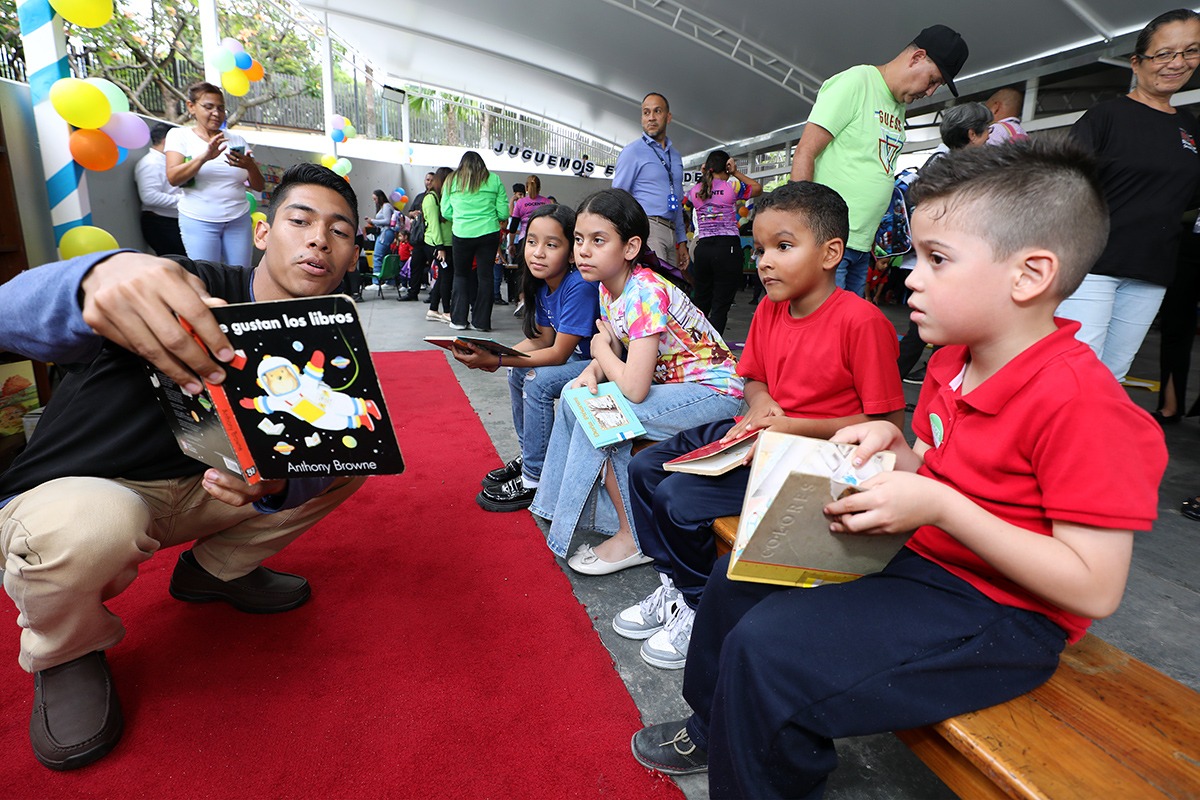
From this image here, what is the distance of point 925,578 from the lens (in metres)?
0.91

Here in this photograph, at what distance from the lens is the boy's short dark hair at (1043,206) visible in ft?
2.83

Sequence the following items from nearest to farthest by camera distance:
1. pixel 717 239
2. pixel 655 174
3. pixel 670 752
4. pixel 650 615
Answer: pixel 670 752 → pixel 650 615 → pixel 655 174 → pixel 717 239

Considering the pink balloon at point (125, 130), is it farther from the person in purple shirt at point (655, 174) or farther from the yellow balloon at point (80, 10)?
the person in purple shirt at point (655, 174)

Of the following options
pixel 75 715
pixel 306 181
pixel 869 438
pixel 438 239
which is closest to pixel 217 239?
pixel 438 239

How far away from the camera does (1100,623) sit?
1594 mm

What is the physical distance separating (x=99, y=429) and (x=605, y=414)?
113cm

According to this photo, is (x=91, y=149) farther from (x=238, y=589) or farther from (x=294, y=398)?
(x=294, y=398)

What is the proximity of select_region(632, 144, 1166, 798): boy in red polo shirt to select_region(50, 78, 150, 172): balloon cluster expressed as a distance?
355 cm

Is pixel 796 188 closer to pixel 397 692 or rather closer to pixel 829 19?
pixel 397 692

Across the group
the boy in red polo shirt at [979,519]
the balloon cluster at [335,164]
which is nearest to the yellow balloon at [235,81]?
the balloon cluster at [335,164]

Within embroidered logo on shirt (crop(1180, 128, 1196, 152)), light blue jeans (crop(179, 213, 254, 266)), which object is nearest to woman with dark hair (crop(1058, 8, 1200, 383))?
embroidered logo on shirt (crop(1180, 128, 1196, 152))

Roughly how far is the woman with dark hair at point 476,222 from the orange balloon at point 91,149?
8.62ft

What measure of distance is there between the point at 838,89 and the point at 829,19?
550 cm

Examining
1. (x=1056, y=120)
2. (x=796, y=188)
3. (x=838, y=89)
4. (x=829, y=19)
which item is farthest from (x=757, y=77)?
(x=796, y=188)
